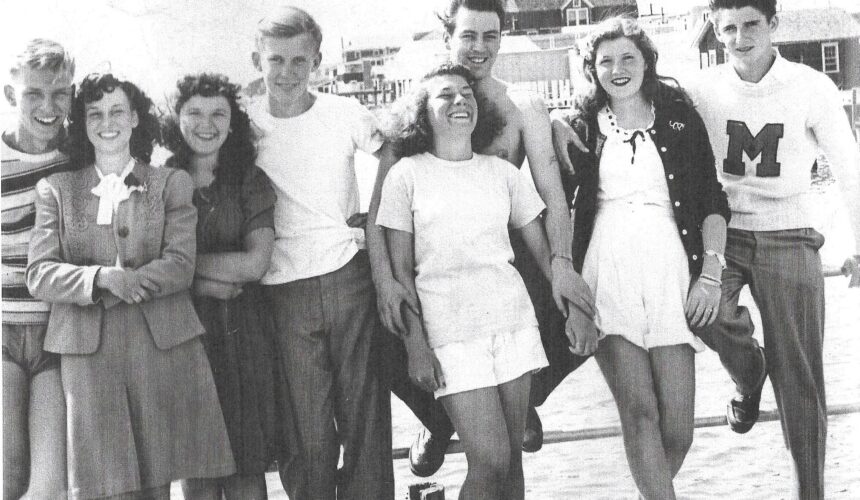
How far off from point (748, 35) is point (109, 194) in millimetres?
2166

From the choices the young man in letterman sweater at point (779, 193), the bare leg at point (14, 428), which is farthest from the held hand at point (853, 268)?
the bare leg at point (14, 428)

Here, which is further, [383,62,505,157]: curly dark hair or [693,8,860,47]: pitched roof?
[693,8,860,47]: pitched roof

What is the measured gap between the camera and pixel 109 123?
293cm

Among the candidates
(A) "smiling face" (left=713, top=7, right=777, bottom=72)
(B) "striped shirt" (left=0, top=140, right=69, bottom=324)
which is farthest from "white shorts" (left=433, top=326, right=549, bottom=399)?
(A) "smiling face" (left=713, top=7, right=777, bottom=72)

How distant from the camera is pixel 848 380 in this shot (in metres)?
4.31

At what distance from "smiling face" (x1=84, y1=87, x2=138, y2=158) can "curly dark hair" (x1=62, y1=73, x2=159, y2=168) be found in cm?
2

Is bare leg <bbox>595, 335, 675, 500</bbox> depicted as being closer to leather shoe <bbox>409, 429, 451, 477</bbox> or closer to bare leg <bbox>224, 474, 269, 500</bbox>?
leather shoe <bbox>409, 429, 451, 477</bbox>

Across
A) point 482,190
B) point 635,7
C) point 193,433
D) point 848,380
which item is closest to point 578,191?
point 482,190

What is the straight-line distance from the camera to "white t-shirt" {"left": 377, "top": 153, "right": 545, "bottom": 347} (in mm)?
2912

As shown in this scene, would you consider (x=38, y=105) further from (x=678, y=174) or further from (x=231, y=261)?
(x=678, y=174)

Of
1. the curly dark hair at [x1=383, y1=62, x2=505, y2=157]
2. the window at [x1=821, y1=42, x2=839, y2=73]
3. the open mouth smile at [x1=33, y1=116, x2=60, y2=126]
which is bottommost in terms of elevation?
the curly dark hair at [x1=383, y1=62, x2=505, y2=157]

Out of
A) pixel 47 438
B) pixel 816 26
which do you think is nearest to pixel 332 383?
pixel 47 438

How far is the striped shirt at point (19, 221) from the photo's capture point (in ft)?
9.45

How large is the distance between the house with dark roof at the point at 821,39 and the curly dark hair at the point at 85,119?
2276 millimetres
